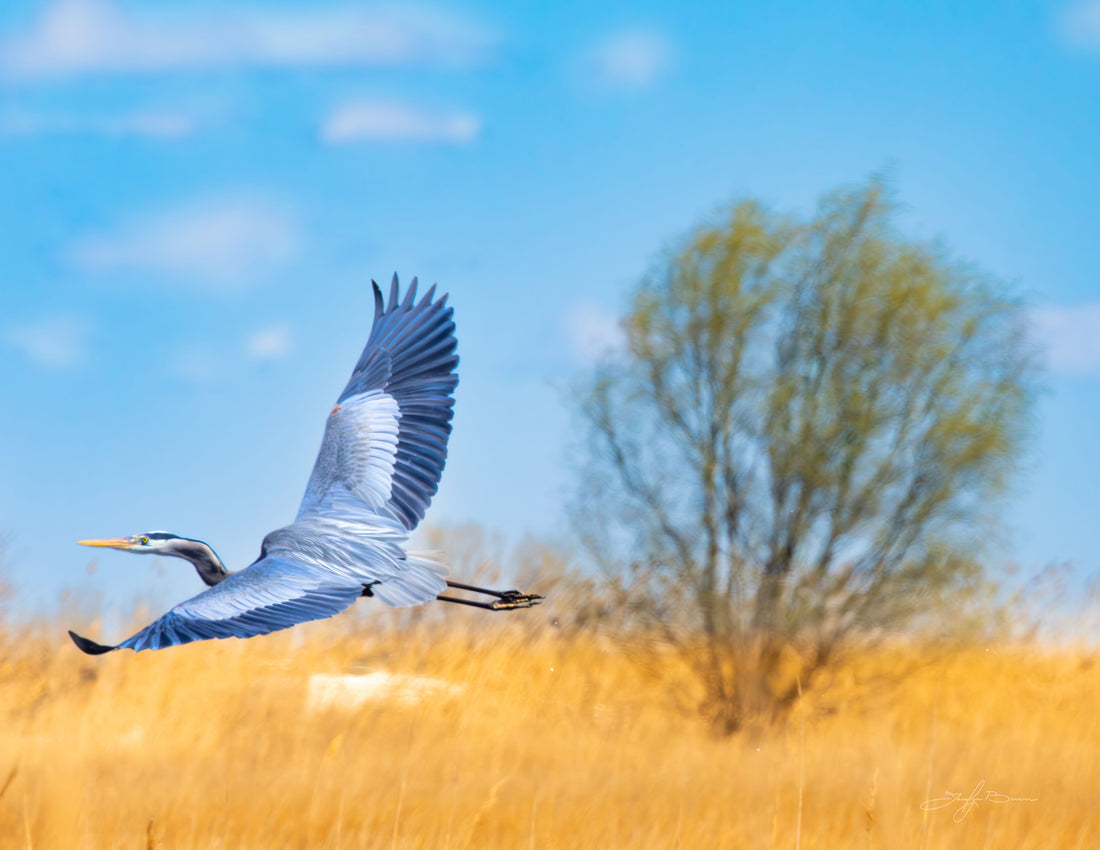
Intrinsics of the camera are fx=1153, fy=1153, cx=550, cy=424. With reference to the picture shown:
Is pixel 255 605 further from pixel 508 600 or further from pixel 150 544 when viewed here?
pixel 508 600

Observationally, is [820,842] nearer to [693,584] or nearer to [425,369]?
[425,369]

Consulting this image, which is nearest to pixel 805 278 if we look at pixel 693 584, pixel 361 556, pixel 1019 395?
pixel 1019 395

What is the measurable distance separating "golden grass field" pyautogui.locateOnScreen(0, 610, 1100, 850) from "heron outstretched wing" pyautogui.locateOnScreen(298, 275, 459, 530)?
937 millimetres

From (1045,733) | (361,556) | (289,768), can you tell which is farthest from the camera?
(1045,733)

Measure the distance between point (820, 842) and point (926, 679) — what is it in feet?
17.1

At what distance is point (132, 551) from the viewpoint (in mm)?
3857

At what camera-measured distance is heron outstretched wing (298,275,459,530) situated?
4500 mm

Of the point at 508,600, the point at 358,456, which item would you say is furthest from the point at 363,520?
the point at 508,600

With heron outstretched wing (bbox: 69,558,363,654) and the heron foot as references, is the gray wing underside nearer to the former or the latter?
heron outstretched wing (bbox: 69,558,363,654)

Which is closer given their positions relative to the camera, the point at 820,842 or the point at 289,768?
the point at 820,842
